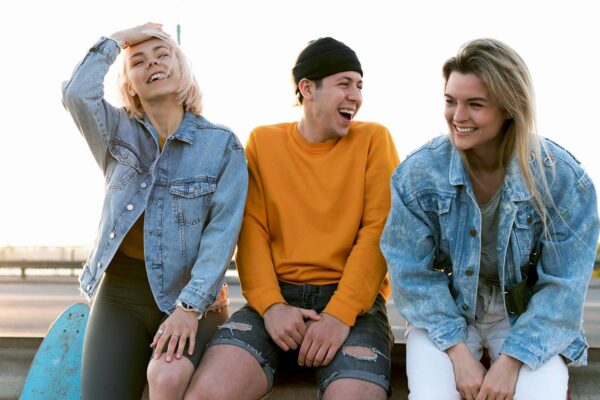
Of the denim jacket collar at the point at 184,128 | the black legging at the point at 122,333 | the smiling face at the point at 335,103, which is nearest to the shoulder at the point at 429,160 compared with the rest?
the smiling face at the point at 335,103

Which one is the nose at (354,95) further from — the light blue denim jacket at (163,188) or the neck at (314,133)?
the light blue denim jacket at (163,188)

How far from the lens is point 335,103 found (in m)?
3.77

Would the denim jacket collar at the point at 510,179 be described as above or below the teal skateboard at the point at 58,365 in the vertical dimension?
above

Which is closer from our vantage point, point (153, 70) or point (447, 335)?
point (447, 335)

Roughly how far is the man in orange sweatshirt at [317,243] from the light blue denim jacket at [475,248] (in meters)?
0.24

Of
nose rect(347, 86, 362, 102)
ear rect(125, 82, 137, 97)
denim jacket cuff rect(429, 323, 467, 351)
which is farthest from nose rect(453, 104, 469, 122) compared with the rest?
ear rect(125, 82, 137, 97)

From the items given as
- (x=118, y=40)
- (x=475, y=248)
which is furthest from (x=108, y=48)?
(x=475, y=248)

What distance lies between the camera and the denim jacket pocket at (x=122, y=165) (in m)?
3.62

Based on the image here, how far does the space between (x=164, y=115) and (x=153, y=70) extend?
22cm

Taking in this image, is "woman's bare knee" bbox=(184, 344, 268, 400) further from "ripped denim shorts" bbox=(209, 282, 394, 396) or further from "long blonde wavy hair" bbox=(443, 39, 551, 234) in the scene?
"long blonde wavy hair" bbox=(443, 39, 551, 234)

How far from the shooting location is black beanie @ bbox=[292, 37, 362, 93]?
12.4 feet

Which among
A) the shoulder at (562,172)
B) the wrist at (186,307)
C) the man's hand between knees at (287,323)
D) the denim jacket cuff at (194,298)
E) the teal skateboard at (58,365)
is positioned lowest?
the teal skateboard at (58,365)

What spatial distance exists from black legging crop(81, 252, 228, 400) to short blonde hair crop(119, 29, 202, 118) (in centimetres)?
70

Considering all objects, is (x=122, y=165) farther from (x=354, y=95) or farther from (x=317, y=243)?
(x=354, y=95)
